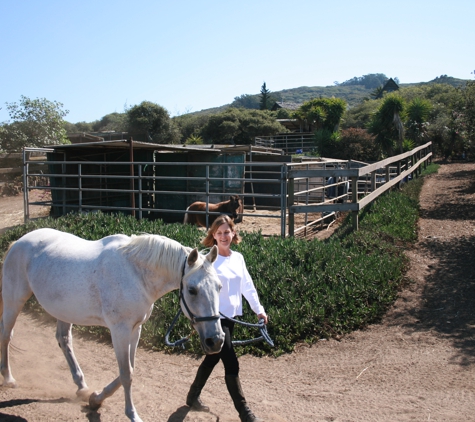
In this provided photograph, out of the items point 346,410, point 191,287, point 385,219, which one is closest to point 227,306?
point 191,287

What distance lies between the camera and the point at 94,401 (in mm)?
3537

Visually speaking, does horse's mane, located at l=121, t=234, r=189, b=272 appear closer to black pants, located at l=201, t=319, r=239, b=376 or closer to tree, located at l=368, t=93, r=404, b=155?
black pants, located at l=201, t=319, r=239, b=376

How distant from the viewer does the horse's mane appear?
3.20 meters

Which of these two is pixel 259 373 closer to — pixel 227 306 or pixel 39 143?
pixel 227 306

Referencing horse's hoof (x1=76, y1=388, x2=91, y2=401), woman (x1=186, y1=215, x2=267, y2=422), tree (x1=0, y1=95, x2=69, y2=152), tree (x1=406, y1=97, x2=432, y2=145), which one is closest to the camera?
woman (x1=186, y1=215, x2=267, y2=422)

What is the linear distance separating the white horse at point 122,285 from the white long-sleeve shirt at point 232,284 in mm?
327

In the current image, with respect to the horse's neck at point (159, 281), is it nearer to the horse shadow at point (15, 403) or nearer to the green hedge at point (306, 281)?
the horse shadow at point (15, 403)

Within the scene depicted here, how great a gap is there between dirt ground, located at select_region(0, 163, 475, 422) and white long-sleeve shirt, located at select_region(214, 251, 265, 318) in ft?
2.64

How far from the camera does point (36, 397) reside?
12.4ft

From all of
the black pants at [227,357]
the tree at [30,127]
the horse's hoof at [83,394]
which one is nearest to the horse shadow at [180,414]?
the black pants at [227,357]

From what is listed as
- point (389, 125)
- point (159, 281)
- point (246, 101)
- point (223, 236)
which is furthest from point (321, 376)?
point (246, 101)

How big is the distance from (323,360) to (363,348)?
512 mm

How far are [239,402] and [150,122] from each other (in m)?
39.4

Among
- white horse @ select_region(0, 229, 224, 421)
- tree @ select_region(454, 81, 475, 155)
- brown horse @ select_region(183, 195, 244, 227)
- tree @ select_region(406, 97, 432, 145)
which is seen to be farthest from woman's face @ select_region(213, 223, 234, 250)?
tree @ select_region(406, 97, 432, 145)
